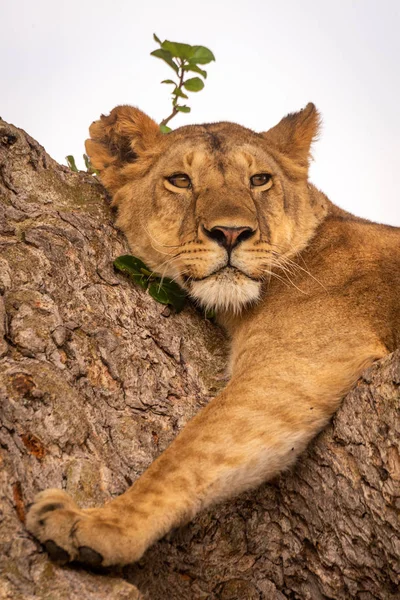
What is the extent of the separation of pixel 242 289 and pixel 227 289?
8 centimetres

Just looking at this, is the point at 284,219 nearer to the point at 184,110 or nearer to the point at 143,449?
the point at 184,110

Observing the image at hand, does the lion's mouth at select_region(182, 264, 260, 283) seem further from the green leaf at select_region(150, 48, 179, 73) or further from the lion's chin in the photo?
the green leaf at select_region(150, 48, 179, 73)

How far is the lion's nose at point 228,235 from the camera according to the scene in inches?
143

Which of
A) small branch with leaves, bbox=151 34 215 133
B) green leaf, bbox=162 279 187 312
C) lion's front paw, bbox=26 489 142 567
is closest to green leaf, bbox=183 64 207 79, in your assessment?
small branch with leaves, bbox=151 34 215 133

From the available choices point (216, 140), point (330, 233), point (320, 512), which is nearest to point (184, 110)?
point (216, 140)

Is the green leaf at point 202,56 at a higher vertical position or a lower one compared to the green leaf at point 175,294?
higher

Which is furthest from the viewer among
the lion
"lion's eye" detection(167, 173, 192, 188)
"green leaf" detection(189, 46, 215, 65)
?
"green leaf" detection(189, 46, 215, 65)

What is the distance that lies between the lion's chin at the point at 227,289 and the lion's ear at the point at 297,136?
4.07 ft

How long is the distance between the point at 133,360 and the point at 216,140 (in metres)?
1.63

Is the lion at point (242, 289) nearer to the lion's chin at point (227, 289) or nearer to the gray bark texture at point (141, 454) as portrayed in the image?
the lion's chin at point (227, 289)

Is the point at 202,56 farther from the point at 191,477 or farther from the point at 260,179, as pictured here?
the point at 191,477

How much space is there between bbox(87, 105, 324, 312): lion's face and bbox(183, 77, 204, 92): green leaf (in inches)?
10.1

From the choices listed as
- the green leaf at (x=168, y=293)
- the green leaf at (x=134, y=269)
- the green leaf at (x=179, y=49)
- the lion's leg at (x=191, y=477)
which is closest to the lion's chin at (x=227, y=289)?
the green leaf at (x=168, y=293)

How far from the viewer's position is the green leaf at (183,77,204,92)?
171 inches
